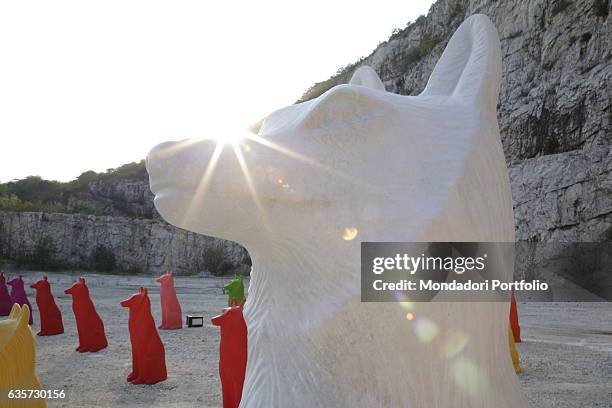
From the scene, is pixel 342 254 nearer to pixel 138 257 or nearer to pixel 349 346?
pixel 349 346

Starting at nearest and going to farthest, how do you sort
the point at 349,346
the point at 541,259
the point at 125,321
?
the point at 349,346 < the point at 125,321 < the point at 541,259

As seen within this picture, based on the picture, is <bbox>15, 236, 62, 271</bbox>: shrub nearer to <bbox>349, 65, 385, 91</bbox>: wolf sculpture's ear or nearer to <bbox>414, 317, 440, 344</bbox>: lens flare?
<bbox>349, 65, 385, 91</bbox>: wolf sculpture's ear

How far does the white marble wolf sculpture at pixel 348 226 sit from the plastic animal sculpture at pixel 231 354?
→ 81.1 inches

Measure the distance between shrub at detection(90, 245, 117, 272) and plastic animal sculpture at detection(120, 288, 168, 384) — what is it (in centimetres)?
2439

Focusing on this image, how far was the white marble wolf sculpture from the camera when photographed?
4.14ft

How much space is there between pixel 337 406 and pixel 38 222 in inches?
1163

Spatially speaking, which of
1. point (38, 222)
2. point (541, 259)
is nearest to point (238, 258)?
point (38, 222)

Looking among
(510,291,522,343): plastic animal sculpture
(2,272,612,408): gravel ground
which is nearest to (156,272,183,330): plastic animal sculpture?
(2,272,612,408): gravel ground

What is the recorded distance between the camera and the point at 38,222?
26.8 metres

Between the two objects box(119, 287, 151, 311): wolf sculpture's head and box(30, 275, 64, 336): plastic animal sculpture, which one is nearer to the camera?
box(119, 287, 151, 311): wolf sculpture's head

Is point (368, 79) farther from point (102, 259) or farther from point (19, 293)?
point (102, 259)

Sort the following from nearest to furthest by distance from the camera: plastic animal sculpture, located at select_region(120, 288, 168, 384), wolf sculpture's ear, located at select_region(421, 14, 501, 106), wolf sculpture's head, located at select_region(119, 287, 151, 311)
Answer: wolf sculpture's ear, located at select_region(421, 14, 501, 106), plastic animal sculpture, located at select_region(120, 288, 168, 384), wolf sculpture's head, located at select_region(119, 287, 151, 311)

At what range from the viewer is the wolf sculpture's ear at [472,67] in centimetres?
154

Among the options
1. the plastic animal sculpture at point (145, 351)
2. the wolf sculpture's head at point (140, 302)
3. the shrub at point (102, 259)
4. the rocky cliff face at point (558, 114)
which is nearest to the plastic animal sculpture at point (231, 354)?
the plastic animal sculpture at point (145, 351)
